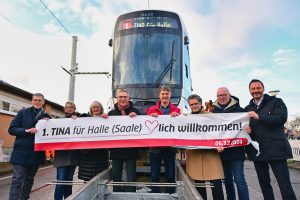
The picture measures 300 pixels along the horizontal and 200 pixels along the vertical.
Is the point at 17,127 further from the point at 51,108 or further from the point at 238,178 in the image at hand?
the point at 51,108

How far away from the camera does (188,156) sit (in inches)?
190

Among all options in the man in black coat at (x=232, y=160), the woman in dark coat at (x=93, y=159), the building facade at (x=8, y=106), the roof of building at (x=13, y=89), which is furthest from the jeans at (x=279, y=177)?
the roof of building at (x=13, y=89)

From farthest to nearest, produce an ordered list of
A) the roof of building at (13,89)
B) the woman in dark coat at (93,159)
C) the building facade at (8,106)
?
the building facade at (8,106) → the roof of building at (13,89) → the woman in dark coat at (93,159)

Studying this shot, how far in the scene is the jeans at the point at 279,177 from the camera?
420 centimetres

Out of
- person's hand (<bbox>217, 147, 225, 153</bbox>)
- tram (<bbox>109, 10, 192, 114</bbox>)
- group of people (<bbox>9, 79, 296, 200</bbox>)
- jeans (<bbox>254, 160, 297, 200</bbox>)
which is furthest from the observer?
tram (<bbox>109, 10, 192, 114</bbox>)

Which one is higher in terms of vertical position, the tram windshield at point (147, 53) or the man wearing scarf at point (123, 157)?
the tram windshield at point (147, 53)

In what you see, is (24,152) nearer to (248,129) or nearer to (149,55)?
(248,129)

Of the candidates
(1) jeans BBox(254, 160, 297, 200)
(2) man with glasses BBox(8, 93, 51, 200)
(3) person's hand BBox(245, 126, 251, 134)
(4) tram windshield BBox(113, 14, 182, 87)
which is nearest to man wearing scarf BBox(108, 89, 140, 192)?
(2) man with glasses BBox(8, 93, 51, 200)

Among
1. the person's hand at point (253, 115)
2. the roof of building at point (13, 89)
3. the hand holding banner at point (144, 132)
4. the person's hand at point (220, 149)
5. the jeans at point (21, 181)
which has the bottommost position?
the jeans at point (21, 181)

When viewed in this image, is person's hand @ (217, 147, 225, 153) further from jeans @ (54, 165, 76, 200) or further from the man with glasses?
the man with glasses

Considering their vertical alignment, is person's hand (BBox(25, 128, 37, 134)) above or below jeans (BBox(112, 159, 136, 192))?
above

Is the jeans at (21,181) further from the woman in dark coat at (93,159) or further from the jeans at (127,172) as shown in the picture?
the jeans at (127,172)

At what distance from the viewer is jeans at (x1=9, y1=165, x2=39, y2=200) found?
15.6 ft

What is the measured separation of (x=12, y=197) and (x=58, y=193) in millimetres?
681
